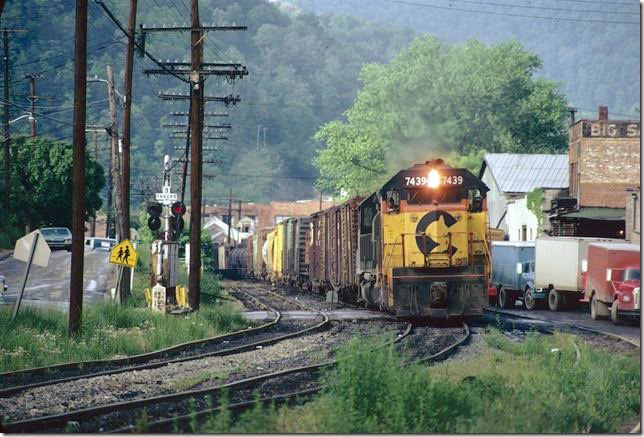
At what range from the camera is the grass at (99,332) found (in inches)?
830

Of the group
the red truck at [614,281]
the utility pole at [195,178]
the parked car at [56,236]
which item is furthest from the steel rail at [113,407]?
the parked car at [56,236]

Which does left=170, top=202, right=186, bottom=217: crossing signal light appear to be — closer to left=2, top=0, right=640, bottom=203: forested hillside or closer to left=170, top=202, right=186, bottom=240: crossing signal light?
left=170, top=202, right=186, bottom=240: crossing signal light

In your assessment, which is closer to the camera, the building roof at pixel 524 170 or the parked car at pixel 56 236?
the parked car at pixel 56 236

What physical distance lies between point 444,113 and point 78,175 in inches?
1478

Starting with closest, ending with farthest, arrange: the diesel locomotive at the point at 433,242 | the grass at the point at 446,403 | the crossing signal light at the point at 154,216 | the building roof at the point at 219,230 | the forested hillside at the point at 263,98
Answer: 1. the grass at the point at 446,403
2. the diesel locomotive at the point at 433,242
3. the crossing signal light at the point at 154,216
4. the forested hillside at the point at 263,98
5. the building roof at the point at 219,230

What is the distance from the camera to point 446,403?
43.6ft

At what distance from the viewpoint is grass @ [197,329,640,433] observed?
1223 centimetres

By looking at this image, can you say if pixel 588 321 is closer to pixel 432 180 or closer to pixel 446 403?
pixel 432 180

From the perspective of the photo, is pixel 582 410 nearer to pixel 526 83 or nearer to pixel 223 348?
pixel 223 348

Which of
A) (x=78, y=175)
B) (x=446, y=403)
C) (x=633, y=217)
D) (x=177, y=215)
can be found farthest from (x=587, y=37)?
(x=446, y=403)

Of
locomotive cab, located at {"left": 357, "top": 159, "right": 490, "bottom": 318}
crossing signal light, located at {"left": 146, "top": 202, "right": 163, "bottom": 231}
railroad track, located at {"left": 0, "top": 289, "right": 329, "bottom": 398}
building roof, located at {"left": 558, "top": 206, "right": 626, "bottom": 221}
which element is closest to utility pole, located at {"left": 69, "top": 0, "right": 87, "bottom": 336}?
railroad track, located at {"left": 0, "top": 289, "right": 329, "bottom": 398}

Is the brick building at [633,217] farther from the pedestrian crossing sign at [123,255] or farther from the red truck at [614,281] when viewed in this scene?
the pedestrian crossing sign at [123,255]

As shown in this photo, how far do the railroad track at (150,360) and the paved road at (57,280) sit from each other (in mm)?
11307

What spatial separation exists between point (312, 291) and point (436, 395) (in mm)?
37396
